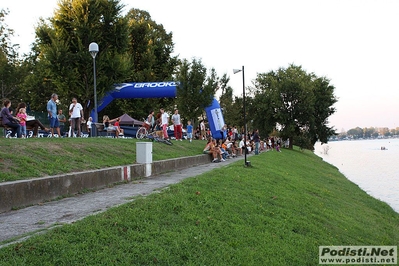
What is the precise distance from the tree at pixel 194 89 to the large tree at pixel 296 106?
23.4 metres

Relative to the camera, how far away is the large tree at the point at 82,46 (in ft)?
91.5

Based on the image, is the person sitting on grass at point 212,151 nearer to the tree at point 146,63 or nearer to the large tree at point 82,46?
the large tree at point 82,46

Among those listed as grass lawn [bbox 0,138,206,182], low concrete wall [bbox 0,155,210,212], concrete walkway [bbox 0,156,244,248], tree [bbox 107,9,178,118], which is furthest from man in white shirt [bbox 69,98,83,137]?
tree [bbox 107,9,178,118]

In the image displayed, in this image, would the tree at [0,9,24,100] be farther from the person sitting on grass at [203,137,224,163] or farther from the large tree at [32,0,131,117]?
the person sitting on grass at [203,137,224,163]

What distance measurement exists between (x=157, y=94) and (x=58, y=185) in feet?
61.4

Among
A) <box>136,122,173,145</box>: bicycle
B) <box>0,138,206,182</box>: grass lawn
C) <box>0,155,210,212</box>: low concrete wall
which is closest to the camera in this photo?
<box>0,155,210,212</box>: low concrete wall

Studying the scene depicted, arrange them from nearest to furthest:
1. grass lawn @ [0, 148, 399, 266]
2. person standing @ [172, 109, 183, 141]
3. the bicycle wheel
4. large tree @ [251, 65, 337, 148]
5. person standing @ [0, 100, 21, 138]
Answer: grass lawn @ [0, 148, 399, 266]
person standing @ [0, 100, 21, 138]
the bicycle wheel
person standing @ [172, 109, 183, 141]
large tree @ [251, 65, 337, 148]

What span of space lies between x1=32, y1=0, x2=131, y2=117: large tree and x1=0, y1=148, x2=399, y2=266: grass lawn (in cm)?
2100

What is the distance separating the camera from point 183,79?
24.7 m

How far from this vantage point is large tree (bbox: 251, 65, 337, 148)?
46594mm

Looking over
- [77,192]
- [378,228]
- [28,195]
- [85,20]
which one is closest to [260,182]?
[378,228]

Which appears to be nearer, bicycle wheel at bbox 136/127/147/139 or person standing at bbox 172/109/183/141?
bicycle wheel at bbox 136/127/147/139

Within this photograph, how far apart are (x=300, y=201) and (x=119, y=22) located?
23.5m

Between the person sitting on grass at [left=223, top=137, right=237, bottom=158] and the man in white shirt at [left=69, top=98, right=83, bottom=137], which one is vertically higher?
the man in white shirt at [left=69, top=98, right=83, bottom=137]
